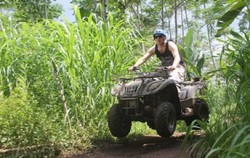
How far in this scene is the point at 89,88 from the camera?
5.16m

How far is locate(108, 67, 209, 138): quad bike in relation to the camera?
4355 millimetres

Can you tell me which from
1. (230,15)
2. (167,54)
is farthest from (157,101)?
(230,15)

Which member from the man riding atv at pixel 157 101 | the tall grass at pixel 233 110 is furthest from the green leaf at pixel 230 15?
the man riding atv at pixel 157 101

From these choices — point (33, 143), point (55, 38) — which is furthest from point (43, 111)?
point (55, 38)

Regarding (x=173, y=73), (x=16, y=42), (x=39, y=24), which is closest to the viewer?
(x=173, y=73)

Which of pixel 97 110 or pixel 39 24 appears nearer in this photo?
pixel 97 110

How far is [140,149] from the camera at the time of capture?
15.3ft

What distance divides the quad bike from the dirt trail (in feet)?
0.65

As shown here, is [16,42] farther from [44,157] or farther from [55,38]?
[44,157]

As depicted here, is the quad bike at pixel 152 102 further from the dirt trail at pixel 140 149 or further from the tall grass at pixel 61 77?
the tall grass at pixel 61 77

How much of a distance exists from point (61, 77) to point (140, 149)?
1.50 m

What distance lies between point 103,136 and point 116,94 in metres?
0.75

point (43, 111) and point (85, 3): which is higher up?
point (85, 3)

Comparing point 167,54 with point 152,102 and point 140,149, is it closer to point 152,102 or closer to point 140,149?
point 152,102
